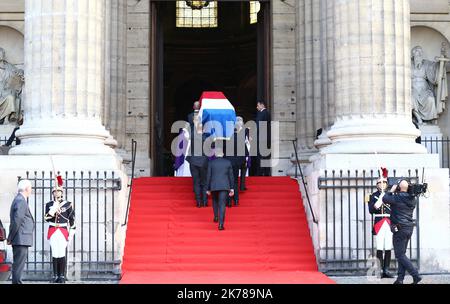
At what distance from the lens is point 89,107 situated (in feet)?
58.2

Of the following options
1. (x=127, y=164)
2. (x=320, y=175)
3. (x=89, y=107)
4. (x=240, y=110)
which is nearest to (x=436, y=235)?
(x=320, y=175)

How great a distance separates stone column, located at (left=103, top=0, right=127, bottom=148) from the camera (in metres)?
22.6

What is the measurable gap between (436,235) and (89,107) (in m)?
6.89

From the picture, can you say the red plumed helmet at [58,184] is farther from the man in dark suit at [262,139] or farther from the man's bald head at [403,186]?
the man in dark suit at [262,139]

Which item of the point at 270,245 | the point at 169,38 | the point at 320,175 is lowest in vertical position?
the point at 270,245

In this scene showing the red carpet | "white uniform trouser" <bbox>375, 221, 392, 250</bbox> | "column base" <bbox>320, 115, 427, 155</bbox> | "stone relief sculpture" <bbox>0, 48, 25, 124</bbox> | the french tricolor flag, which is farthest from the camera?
"stone relief sculpture" <bbox>0, 48, 25, 124</bbox>

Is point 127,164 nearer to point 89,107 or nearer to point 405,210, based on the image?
point 89,107

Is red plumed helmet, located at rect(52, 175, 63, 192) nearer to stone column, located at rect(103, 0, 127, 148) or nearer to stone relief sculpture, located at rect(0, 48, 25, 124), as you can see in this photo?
stone column, located at rect(103, 0, 127, 148)

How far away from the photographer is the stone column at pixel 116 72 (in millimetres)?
22641

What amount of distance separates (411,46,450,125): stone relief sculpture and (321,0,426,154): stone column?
20.2 feet

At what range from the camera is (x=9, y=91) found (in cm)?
2386

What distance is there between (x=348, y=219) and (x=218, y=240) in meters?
2.53

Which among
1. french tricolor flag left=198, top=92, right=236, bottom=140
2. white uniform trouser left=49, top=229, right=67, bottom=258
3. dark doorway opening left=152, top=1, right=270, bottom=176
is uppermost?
dark doorway opening left=152, top=1, right=270, bottom=176

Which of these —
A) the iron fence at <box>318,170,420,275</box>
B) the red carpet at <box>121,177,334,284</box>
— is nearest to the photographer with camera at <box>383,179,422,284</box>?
the red carpet at <box>121,177,334,284</box>
